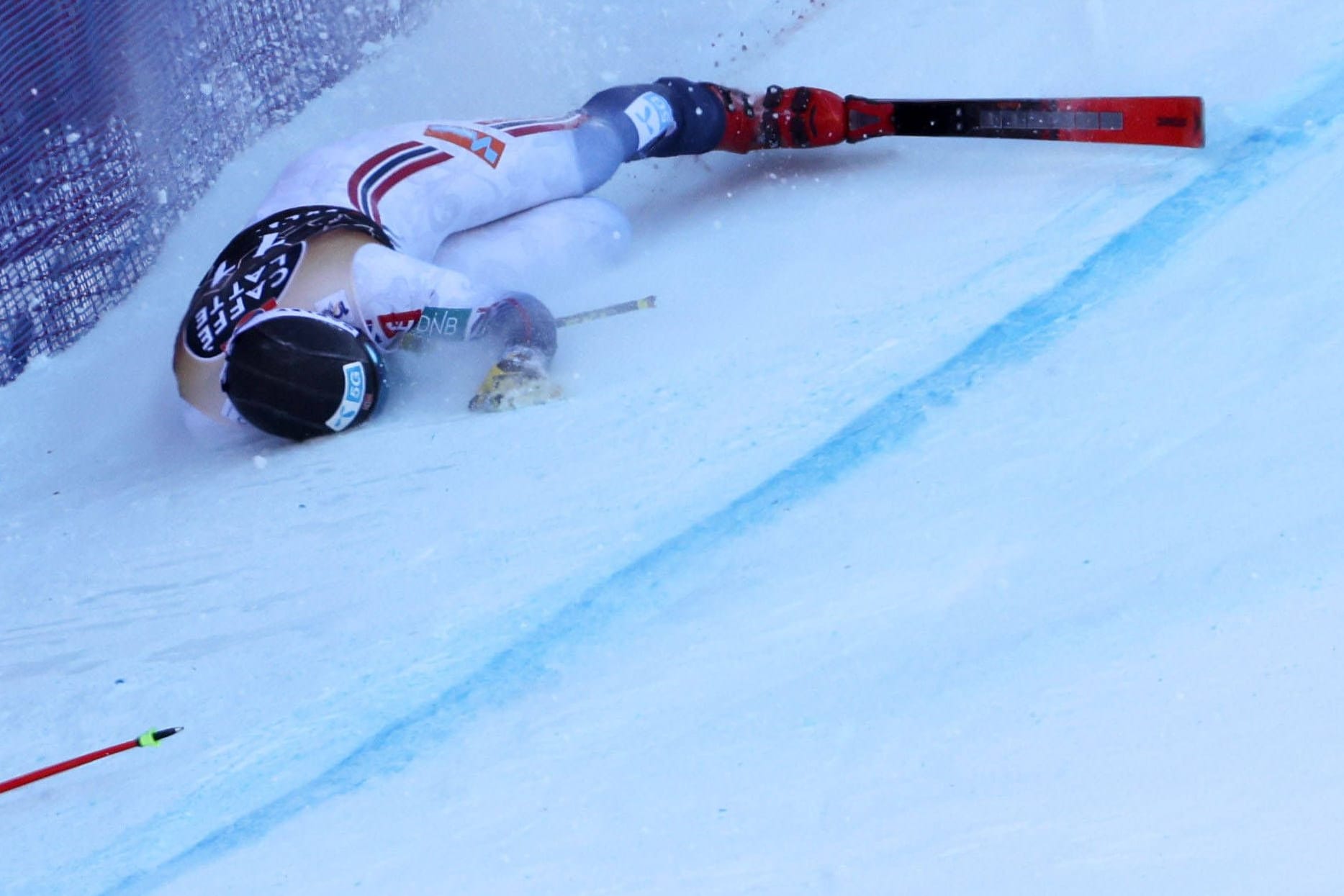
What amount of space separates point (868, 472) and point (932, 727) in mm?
329

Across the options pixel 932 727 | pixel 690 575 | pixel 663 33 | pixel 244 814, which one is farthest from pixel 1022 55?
pixel 244 814

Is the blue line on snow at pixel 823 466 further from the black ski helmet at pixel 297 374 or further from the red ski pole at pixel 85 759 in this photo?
the black ski helmet at pixel 297 374

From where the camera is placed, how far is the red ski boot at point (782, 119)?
1.88 metres

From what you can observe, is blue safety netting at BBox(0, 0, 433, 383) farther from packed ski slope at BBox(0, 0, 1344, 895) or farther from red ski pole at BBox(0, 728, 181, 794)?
red ski pole at BBox(0, 728, 181, 794)

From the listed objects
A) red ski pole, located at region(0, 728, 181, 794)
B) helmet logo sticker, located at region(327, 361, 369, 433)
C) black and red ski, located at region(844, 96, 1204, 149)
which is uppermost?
black and red ski, located at region(844, 96, 1204, 149)

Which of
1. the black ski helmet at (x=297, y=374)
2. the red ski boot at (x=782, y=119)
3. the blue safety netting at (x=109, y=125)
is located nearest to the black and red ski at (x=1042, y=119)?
the red ski boot at (x=782, y=119)

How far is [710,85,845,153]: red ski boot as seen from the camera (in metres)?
1.88

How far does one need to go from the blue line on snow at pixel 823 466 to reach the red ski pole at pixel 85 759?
11 cm

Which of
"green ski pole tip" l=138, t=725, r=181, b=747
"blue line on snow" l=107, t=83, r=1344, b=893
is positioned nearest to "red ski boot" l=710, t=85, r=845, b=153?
"blue line on snow" l=107, t=83, r=1344, b=893

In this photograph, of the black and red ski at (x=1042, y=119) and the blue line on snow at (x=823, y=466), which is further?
the black and red ski at (x=1042, y=119)

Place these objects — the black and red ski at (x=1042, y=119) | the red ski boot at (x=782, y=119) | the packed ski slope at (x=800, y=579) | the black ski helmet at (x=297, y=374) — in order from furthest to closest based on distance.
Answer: the red ski boot at (x=782, y=119)
the black and red ski at (x=1042, y=119)
the black ski helmet at (x=297, y=374)
the packed ski slope at (x=800, y=579)

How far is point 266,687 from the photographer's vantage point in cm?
104

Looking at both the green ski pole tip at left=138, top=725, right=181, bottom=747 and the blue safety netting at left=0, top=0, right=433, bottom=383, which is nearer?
the green ski pole tip at left=138, top=725, right=181, bottom=747

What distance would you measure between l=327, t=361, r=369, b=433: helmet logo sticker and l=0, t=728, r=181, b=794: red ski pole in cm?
46
